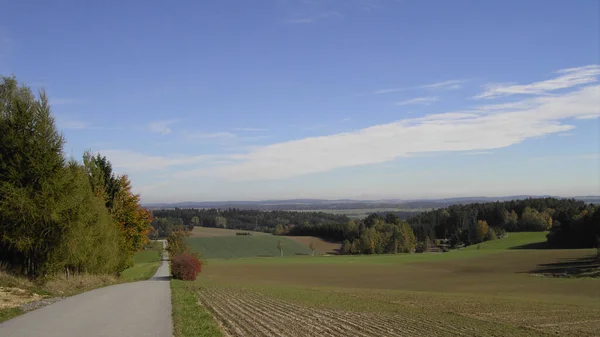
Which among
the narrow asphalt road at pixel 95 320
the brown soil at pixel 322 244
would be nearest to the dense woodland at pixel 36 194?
the narrow asphalt road at pixel 95 320

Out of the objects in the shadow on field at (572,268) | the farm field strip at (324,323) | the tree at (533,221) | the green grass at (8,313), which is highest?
the green grass at (8,313)

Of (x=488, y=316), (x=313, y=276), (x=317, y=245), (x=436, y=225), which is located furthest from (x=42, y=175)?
(x=436, y=225)

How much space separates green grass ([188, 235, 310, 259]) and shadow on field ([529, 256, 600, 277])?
221 feet

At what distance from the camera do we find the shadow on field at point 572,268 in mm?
58562

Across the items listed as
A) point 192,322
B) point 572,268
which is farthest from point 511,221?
point 192,322

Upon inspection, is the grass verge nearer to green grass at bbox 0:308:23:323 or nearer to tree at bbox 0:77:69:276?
green grass at bbox 0:308:23:323

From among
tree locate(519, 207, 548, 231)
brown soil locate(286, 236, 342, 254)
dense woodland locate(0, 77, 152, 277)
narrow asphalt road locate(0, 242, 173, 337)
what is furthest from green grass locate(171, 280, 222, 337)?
tree locate(519, 207, 548, 231)

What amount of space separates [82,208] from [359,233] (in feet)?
389

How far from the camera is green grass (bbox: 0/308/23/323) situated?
1507cm

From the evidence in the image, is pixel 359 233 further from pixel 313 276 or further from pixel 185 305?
pixel 185 305

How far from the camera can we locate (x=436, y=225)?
568 ft

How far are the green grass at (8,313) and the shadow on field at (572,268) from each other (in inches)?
2315

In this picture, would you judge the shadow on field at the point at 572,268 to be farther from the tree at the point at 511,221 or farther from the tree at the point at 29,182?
the tree at the point at 511,221

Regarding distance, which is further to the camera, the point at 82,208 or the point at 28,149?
the point at 82,208
